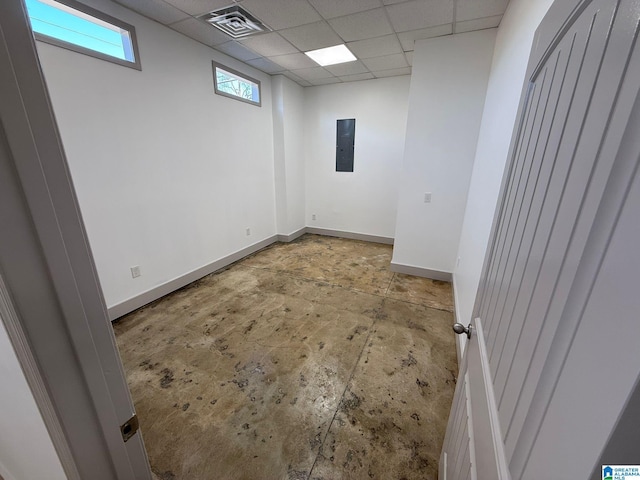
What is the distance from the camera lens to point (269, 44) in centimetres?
284

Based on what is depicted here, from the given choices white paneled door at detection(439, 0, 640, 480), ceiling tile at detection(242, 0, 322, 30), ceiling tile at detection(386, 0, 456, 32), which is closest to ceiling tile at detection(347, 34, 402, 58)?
ceiling tile at detection(386, 0, 456, 32)

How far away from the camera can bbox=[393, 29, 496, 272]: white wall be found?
2.62 m

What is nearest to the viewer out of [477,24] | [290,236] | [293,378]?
[293,378]

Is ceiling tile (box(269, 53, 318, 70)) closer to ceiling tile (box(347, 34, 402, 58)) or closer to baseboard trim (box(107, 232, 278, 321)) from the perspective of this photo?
ceiling tile (box(347, 34, 402, 58))

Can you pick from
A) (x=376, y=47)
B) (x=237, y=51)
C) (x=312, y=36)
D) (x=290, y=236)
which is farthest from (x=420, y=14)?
(x=290, y=236)

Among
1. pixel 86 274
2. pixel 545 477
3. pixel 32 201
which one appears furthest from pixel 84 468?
pixel 545 477

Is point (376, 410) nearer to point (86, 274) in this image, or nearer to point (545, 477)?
point (545, 477)

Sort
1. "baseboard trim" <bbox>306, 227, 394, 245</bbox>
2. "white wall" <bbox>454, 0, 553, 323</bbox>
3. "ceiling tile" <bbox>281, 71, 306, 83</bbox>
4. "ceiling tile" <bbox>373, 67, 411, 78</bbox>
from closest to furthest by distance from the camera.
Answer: "white wall" <bbox>454, 0, 553, 323</bbox> → "ceiling tile" <bbox>373, 67, 411, 78</bbox> → "ceiling tile" <bbox>281, 71, 306, 83</bbox> → "baseboard trim" <bbox>306, 227, 394, 245</bbox>

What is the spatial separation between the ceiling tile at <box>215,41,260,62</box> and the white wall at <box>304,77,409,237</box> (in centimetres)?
156

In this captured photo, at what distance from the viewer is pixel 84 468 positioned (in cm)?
53

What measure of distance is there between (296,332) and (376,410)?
0.95 meters

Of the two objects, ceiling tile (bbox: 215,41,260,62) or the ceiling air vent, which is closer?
the ceiling air vent

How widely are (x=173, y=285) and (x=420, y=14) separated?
12.2 ft

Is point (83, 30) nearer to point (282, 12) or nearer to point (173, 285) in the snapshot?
point (282, 12)
